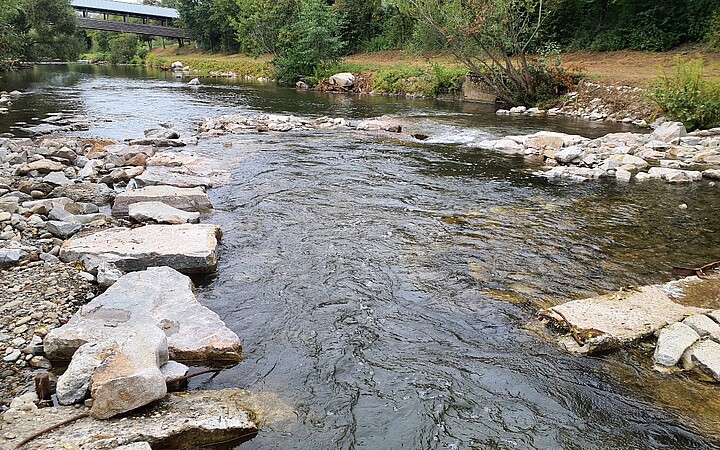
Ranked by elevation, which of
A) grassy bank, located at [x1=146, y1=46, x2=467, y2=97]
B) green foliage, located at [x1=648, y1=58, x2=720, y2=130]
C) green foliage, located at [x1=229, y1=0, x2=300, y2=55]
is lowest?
green foliage, located at [x1=648, y1=58, x2=720, y2=130]

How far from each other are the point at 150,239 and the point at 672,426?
19.1ft

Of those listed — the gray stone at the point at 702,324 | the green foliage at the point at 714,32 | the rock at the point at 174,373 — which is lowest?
the rock at the point at 174,373

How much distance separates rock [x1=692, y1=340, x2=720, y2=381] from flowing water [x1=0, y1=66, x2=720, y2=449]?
232 mm

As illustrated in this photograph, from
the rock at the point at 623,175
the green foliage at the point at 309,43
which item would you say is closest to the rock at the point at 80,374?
the rock at the point at 623,175

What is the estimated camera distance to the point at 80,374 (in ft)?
12.6

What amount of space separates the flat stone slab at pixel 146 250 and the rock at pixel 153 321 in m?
0.67

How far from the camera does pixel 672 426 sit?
389cm

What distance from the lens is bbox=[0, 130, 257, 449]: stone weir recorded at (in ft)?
11.7

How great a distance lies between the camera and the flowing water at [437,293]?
3.96 metres

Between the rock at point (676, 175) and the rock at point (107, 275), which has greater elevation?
the rock at point (676, 175)

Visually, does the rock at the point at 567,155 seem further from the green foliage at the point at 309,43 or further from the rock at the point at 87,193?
the green foliage at the point at 309,43

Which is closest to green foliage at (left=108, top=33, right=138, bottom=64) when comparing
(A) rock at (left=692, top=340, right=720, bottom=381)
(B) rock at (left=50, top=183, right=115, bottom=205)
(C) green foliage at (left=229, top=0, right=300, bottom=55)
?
(C) green foliage at (left=229, top=0, right=300, bottom=55)

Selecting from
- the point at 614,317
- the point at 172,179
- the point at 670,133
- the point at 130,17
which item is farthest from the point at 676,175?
the point at 130,17

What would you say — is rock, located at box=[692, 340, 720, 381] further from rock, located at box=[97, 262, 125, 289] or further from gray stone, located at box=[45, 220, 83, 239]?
gray stone, located at box=[45, 220, 83, 239]
